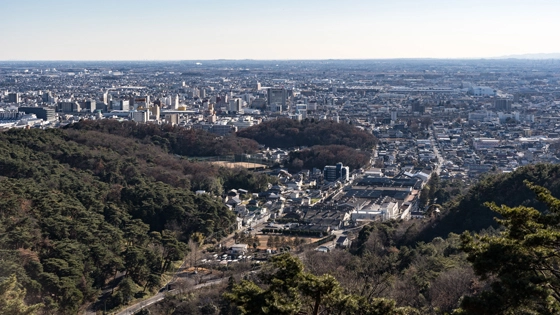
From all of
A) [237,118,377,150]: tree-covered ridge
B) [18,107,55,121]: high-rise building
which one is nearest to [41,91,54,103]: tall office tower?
[18,107,55,121]: high-rise building

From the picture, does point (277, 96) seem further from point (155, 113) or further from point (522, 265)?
point (522, 265)

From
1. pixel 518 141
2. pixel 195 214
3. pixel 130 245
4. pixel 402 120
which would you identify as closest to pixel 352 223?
pixel 195 214

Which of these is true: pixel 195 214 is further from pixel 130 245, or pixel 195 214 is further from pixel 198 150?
pixel 198 150

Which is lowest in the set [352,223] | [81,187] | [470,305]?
[352,223]

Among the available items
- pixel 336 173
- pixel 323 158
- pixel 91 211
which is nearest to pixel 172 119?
pixel 323 158

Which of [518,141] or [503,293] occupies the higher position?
[503,293]

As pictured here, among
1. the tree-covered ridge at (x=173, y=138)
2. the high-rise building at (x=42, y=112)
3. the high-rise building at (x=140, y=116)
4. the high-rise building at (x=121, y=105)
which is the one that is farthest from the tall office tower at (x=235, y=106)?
the tree-covered ridge at (x=173, y=138)
